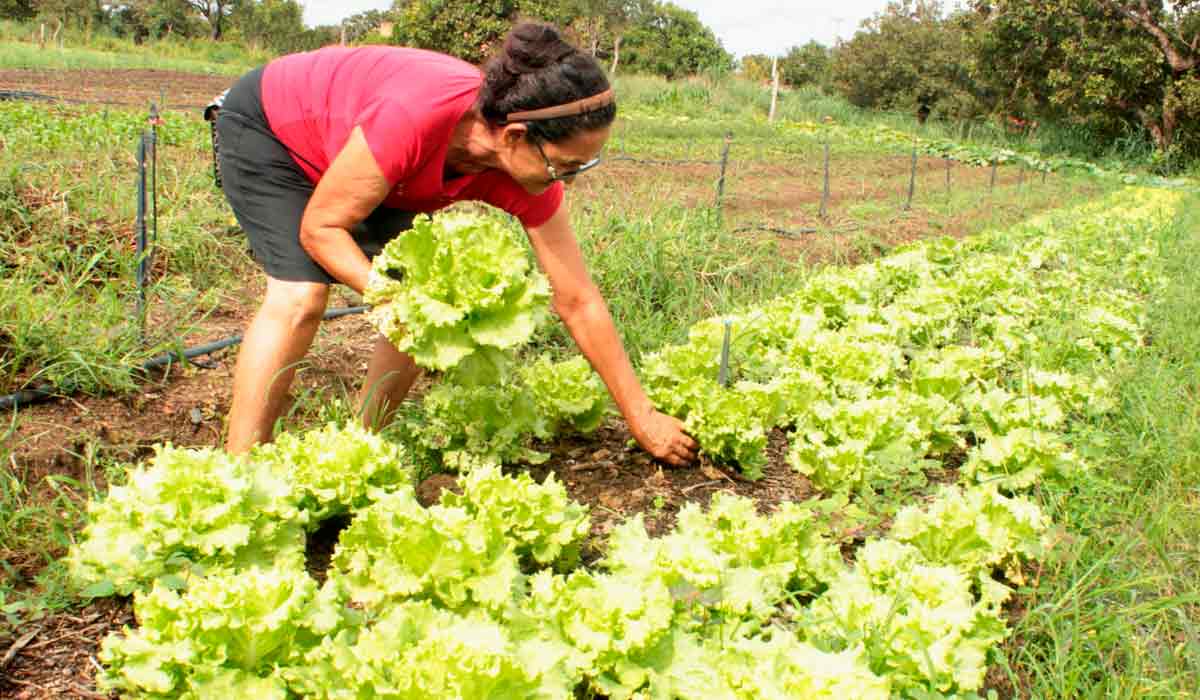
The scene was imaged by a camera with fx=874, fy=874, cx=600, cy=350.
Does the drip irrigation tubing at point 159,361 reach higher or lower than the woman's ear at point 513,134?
lower

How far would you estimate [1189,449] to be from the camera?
348cm

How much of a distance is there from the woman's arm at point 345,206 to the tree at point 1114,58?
2419cm

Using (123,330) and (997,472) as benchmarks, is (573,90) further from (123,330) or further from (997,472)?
(123,330)

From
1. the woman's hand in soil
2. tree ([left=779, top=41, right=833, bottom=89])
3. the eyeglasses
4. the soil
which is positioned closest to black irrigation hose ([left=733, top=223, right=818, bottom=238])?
the woman's hand in soil

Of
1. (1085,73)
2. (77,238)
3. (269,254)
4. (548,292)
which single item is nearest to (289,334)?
A: (269,254)

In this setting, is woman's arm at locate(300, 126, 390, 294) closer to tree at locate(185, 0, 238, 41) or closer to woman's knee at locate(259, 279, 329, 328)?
woman's knee at locate(259, 279, 329, 328)

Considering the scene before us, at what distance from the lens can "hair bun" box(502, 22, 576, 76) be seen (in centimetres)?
244

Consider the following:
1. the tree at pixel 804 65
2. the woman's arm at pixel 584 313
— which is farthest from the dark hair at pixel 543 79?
the tree at pixel 804 65

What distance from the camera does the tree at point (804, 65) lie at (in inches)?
2322

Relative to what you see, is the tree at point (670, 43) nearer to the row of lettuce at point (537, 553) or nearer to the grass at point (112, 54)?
the grass at point (112, 54)

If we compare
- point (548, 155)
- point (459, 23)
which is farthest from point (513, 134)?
point (459, 23)

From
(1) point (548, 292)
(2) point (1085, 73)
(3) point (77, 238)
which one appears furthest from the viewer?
(2) point (1085, 73)

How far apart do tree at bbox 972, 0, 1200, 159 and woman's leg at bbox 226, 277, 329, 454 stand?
2417 cm

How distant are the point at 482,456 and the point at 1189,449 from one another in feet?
9.19
